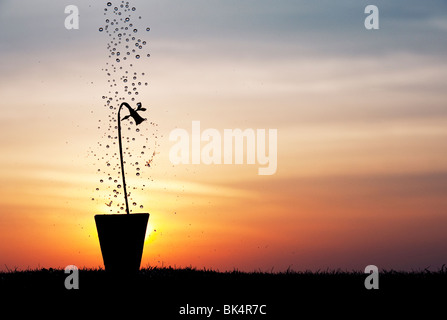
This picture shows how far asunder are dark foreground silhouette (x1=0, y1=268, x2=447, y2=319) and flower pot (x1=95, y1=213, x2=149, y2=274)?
142 millimetres

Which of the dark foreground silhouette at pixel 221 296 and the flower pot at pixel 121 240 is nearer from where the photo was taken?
the dark foreground silhouette at pixel 221 296

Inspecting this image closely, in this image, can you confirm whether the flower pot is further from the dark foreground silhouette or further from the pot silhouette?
the dark foreground silhouette

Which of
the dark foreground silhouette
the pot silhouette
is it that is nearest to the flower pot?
the pot silhouette

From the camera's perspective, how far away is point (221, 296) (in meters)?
5.29

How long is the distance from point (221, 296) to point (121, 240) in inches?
58.2

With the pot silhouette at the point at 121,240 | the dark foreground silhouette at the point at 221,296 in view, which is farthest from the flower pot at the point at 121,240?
the dark foreground silhouette at the point at 221,296

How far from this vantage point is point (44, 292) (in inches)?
217

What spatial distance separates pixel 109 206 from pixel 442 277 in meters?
3.59

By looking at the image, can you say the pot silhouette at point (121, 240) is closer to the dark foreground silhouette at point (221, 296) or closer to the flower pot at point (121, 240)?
the flower pot at point (121, 240)

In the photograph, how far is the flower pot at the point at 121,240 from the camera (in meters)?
6.29

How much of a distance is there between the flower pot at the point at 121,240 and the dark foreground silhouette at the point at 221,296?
14 cm

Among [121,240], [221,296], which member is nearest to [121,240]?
[121,240]
